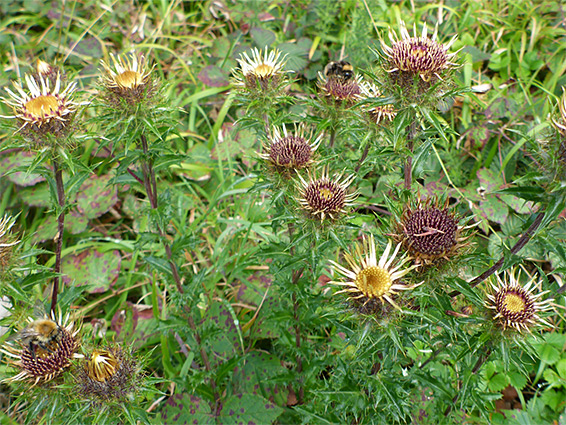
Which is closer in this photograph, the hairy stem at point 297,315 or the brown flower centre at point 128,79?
the brown flower centre at point 128,79

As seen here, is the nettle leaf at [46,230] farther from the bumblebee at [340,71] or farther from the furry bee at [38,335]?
the bumblebee at [340,71]

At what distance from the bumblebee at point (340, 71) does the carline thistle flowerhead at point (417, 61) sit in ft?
1.80

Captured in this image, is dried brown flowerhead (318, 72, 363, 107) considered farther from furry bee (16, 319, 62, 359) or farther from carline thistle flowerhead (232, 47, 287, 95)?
furry bee (16, 319, 62, 359)

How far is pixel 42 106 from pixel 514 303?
2.02 metres

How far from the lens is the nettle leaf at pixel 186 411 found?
2.29 metres

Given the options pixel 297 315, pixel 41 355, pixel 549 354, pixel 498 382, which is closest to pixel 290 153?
pixel 297 315

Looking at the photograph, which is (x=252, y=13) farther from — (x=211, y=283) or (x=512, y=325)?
(x=512, y=325)

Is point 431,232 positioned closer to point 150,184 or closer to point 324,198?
point 324,198

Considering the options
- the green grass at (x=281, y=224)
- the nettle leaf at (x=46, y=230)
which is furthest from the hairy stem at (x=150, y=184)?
the nettle leaf at (x=46, y=230)

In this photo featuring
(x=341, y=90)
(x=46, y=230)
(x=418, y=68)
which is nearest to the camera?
(x=418, y=68)

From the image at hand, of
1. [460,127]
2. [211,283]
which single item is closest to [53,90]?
[211,283]

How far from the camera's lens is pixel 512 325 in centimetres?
157

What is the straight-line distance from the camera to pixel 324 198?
1.72 metres

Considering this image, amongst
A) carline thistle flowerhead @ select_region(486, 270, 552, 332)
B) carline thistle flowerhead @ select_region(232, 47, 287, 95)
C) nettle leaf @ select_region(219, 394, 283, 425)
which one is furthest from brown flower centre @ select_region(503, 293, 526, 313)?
carline thistle flowerhead @ select_region(232, 47, 287, 95)
